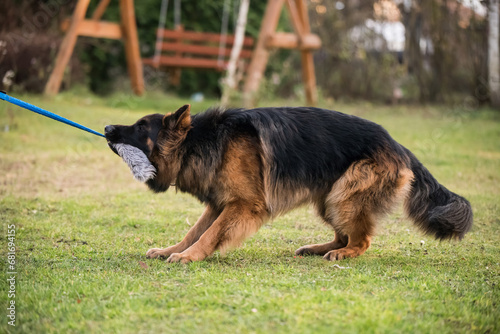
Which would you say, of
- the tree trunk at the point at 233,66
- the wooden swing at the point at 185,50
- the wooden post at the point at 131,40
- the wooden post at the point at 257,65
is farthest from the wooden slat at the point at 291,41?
the wooden post at the point at 131,40

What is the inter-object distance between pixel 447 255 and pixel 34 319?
340cm

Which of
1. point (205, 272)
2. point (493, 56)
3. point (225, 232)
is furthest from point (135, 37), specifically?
point (493, 56)

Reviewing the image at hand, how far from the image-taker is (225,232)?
13.9 feet

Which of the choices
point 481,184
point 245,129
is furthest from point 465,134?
point 245,129

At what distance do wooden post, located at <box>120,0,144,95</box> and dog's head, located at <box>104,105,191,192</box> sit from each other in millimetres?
8727

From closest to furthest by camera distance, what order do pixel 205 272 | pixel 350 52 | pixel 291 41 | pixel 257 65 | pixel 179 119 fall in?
pixel 205 272
pixel 179 119
pixel 257 65
pixel 291 41
pixel 350 52

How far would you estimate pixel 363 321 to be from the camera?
304 cm

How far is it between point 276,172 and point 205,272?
99cm

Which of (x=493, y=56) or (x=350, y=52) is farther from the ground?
(x=350, y=52)

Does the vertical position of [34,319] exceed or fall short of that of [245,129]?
it falls short

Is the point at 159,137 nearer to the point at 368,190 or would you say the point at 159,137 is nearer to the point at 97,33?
the point at 368,190

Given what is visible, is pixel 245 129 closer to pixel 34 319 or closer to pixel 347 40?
pixel 34 319

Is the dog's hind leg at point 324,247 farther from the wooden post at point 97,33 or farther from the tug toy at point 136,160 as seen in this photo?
the wooden post at point 97,33

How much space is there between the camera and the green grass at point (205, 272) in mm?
3094
